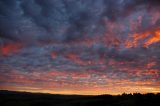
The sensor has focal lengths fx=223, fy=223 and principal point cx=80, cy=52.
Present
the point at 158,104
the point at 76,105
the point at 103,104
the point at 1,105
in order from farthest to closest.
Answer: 1. the point at 1,105
2. the point at 76,105
3. the point at 103,104
4. the point at 158,104

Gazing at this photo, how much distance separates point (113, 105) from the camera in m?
44.1

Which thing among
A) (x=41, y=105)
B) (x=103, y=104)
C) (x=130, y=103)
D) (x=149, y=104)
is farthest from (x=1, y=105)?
(x=149, y=104)

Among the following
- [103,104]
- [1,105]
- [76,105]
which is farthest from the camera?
[1,105]

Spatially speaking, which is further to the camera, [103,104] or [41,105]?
[41,105]

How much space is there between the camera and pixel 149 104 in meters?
41.5

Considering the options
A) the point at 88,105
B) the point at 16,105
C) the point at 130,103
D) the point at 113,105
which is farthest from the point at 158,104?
the point at 16,105

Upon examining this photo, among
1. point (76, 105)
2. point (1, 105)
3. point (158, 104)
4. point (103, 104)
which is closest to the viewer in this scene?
point (158, 104)

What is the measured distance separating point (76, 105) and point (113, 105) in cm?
1007

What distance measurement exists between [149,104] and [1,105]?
36004 millimetres

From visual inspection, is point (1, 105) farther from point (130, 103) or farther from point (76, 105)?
point (130, 103)

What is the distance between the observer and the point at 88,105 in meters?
48.1

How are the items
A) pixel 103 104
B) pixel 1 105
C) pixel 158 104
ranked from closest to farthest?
pixel 158 104
pixel 103 104
pixel 1 105

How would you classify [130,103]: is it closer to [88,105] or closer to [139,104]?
[139,104]

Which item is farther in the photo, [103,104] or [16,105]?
[16,105]
